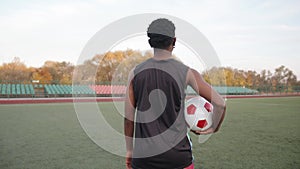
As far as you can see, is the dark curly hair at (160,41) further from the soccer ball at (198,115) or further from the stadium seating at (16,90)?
the stadium seating at (16,90)

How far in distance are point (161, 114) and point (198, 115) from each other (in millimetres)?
375

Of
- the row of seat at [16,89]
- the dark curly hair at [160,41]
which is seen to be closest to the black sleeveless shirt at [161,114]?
the dark curly hair at [160,41]

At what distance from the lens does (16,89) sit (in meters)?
22.4

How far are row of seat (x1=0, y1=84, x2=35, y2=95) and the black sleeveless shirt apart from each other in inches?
889

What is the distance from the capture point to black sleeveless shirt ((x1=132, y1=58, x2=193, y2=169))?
152 cm

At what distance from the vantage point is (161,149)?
1562mm

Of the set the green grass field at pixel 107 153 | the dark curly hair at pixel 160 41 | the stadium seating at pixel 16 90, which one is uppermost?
the dark curly hair at pixel 160 41

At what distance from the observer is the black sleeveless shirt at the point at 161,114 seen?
1.52 m

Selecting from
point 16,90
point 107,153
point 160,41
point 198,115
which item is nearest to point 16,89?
point 16,90

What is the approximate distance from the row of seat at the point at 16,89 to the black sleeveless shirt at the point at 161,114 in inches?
889

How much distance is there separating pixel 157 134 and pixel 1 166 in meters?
3.23

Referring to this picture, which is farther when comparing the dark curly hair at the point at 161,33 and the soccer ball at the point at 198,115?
the soccer ball at the point at 198,115

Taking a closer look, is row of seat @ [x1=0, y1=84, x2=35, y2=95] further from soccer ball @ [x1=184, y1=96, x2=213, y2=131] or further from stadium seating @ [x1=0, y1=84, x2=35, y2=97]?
soccer ball @ [x1=184, y1=96, x2=213, y2=131]

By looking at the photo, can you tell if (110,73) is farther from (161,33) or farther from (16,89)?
(16,89)
